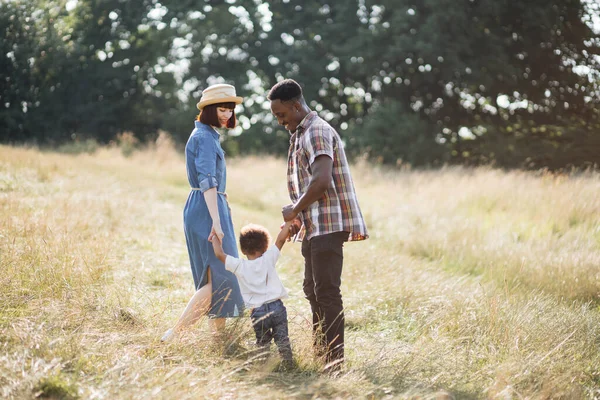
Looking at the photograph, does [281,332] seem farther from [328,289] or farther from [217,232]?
[217,232]

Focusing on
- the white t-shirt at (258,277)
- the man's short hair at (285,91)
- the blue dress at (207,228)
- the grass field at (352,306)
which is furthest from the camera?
the blue dress at (207,228)

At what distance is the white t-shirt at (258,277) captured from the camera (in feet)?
12.3

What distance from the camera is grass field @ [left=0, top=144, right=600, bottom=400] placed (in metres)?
3.19

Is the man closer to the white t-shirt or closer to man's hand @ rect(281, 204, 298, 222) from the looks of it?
man's hand @ rect(281, 204, 298, 222)

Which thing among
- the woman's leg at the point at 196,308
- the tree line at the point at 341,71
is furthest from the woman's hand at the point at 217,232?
the tree line at the point at 341,71

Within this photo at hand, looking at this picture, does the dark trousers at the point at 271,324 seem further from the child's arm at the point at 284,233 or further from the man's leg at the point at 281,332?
the child's arm at the point at 284,233

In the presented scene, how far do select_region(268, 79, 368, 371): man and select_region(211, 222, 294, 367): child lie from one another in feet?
0.76

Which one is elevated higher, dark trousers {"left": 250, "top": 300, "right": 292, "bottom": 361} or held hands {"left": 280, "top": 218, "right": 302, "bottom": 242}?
held hands {"left": 280, "top": 218, "right": 302, "bottom": 242}

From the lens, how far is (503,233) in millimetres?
8039

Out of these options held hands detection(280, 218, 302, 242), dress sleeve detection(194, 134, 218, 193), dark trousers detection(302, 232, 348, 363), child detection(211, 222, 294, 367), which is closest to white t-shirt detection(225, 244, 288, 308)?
child detection(211, 222, 294, 367)

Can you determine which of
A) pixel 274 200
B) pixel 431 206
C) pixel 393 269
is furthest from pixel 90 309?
pixel 274 200

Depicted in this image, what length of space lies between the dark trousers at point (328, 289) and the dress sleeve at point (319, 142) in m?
0.50

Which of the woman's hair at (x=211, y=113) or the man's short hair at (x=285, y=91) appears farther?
the woman's hair at (x=211, y=113)

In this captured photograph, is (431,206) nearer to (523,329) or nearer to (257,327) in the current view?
(523,329)
